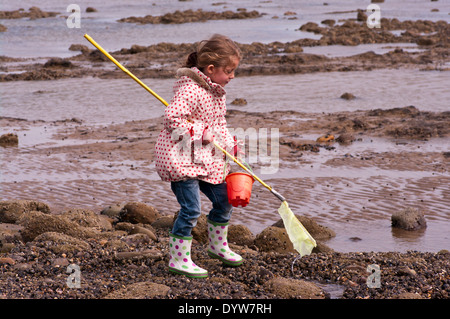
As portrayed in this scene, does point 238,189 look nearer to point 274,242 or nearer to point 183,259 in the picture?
point 183,259

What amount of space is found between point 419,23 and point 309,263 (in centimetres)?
2813

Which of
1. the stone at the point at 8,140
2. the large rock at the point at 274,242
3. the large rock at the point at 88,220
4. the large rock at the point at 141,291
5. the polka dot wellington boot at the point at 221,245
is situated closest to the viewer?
the large rock at the point at 141,291

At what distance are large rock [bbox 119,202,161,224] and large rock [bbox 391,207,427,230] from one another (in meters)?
2.75

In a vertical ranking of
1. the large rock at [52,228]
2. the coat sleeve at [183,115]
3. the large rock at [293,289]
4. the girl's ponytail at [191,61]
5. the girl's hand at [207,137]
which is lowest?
the large rock at [52,228]

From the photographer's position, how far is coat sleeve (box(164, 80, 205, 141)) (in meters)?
4.45

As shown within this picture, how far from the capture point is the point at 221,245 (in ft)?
16.4

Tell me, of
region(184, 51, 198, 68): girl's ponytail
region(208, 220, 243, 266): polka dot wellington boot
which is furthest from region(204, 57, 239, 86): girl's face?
region(208, 220, 243, 266): polka dot wellington boot

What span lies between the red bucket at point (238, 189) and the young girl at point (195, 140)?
163mm

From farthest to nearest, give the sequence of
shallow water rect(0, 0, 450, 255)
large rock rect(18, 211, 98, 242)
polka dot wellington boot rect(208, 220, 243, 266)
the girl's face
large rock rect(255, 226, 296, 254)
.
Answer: shallow water rect(0, 0, 450, 255) < large rock rect(255, 226, 296, 254) < large rock rect(18, 211, 98, 242) < polka dot wellington boot rect(208, 220, 243, 266) < the girl's face

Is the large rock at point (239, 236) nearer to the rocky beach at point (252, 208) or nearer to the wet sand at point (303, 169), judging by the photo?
the rocky beach at point (252, 208)

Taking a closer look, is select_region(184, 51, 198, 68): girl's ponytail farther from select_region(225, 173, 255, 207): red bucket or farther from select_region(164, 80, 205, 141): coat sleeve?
select_region(225, 173, 255, 207): red bucket

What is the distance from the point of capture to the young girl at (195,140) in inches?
A: 177

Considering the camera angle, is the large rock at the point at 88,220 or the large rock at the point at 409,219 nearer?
the large rock at the point at 88,220

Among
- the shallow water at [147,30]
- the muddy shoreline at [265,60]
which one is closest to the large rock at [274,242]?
the muddy shoreline at [265,60]
